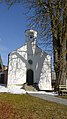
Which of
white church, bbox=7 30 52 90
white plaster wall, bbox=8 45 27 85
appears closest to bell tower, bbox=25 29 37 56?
white church, bbox=7 30 52 90

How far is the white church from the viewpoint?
31.3 meters

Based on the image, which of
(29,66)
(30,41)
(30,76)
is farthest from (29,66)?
(30,41)

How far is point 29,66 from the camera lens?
32250 millimetres

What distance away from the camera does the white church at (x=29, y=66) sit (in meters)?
31.3

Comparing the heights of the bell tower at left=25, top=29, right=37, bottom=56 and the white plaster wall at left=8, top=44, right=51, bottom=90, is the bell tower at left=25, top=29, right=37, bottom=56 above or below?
above

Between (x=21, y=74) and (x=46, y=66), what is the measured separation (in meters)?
4.07

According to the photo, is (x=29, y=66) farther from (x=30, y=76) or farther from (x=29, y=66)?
(x=30, y=76)

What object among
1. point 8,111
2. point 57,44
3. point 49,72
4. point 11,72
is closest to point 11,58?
point 11,72

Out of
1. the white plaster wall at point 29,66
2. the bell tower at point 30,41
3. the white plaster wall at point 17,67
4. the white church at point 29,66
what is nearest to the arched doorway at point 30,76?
the white church at point 29,66

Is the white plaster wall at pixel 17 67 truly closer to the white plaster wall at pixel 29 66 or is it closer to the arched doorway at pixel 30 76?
the white plaster wall at pixel 29 66

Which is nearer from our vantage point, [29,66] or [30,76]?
[30,76]

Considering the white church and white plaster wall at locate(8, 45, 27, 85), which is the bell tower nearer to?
the white church

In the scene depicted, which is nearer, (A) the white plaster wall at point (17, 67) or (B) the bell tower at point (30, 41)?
(A) the white plaster wall at point (17, 67)

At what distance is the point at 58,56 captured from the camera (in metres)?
23.7
